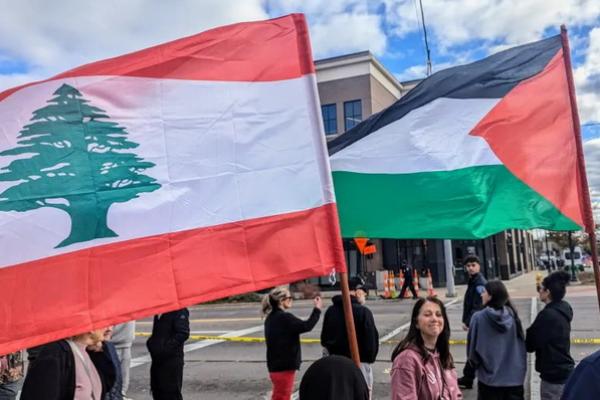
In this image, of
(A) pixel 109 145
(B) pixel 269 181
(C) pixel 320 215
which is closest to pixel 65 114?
(A) pixel 109 145

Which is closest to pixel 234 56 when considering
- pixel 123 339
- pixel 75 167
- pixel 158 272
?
pixel 75 167

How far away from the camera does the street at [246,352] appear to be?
841cm

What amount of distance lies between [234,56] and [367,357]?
3.54 m

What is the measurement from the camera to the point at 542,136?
15.3 ft

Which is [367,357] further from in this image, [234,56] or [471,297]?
[234,56]

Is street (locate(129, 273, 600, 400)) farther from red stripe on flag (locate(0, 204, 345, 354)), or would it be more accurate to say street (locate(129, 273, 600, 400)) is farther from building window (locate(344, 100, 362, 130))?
building window (locate(344, 100, 362, 130))

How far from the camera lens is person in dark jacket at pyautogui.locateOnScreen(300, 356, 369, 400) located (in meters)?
2.32

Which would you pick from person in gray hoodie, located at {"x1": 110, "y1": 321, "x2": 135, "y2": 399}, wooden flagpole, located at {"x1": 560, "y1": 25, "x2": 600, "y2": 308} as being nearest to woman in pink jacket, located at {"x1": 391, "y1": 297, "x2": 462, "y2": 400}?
wooden flagpole, located at {"x1": 560, "y1": 25, "x2": 600, "y2": 308}

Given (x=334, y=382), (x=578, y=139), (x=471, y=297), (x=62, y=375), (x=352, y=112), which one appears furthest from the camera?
(x=352, y=112)

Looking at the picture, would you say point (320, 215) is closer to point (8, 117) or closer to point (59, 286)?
point (59, 286)

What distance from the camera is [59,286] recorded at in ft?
11.3

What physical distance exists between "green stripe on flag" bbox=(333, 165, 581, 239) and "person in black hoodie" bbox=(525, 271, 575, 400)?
37.8 inches

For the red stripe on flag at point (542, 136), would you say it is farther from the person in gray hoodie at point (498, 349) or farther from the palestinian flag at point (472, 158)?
the person in gray hoodie at point (498, 349)

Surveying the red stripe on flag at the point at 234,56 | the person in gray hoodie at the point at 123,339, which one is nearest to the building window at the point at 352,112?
the person in gray hoodie at the point at 123,339
